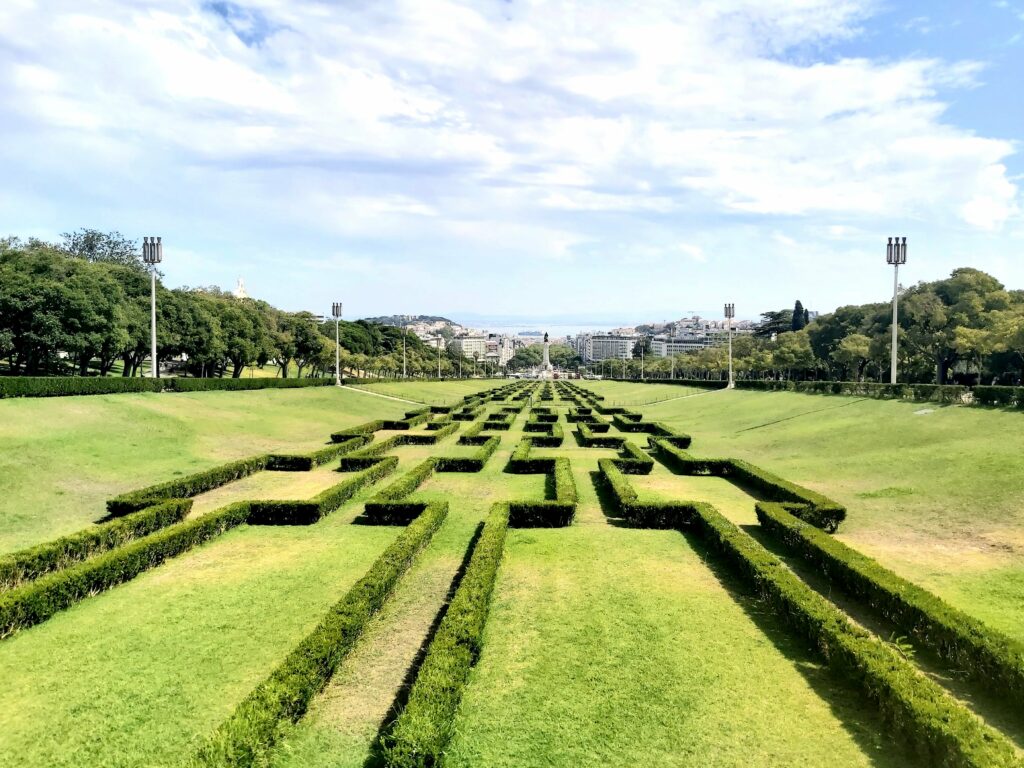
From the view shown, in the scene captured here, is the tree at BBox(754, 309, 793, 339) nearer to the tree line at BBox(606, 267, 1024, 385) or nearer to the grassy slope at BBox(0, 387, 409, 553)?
the tree line at BBox(606, 267, 1024, 385)

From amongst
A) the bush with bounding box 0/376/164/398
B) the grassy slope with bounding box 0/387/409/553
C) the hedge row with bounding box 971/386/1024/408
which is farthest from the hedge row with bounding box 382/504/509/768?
the bush with bounding box 0/376/164/398

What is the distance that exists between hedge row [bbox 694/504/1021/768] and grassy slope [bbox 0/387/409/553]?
48.0 feet

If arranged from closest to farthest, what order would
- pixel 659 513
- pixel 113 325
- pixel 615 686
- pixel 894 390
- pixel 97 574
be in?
pixel 615 686 → pixel 97 574 → pixel 659 513 → pixel 894 390 → pixel 113 325

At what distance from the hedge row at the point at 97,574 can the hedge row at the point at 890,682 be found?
10751 mm

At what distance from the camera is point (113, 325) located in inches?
1629

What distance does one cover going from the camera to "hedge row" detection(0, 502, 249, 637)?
905cm

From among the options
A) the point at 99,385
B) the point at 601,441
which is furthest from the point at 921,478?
the point at 99,385

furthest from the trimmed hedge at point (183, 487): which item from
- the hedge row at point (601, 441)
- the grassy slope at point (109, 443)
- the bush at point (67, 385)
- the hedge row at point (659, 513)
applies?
the hedge row at point (601, 441)

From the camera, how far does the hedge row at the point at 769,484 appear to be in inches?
583

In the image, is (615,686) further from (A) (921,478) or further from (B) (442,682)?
(A) (921,478)

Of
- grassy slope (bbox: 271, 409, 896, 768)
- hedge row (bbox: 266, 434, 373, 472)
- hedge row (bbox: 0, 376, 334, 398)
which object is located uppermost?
hedge row (bbox: 0, 376, 334, 398)

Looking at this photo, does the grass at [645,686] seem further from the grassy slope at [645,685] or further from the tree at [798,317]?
the tree at [798,317]

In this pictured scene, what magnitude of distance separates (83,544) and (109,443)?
→ 13205 millimetres

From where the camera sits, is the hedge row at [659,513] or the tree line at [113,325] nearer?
the hedge row at [659,513]
